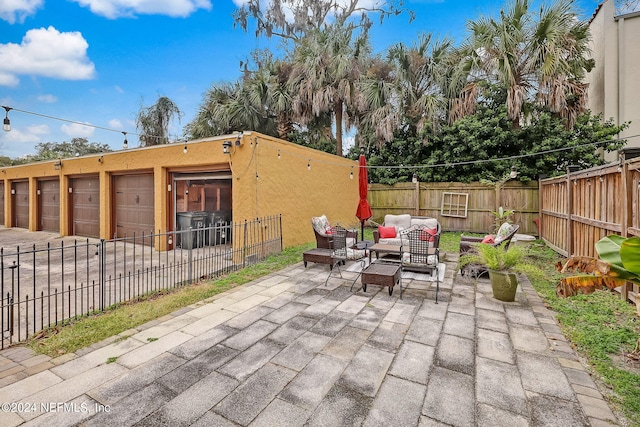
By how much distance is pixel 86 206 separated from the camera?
11.3m

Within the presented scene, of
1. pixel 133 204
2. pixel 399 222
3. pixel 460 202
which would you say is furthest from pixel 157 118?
pixel 460 202

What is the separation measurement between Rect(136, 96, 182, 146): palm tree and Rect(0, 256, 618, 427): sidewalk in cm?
1605

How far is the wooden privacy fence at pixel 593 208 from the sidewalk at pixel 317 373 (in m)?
1.98

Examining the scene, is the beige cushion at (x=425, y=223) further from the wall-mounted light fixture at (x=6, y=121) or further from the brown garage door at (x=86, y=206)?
the brown garage door at (x=86, y=206)

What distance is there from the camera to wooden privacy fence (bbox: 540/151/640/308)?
13.6 feet

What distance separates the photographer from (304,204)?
931 centimetres

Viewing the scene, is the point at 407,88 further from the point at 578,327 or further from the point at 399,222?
the point at 578,327

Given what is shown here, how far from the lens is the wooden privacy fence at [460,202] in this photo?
1102 cm

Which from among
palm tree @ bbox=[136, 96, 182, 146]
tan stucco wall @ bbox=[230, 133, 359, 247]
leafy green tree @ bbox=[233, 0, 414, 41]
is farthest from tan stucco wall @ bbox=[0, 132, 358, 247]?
leafy green tree @ bbox=[233, 0, 414, 41]

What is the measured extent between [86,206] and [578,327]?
14.8 meters

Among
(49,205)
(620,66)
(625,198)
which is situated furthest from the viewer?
(49,205)

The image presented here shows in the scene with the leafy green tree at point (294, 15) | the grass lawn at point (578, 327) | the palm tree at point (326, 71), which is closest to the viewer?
the grass lawn at point (578, 327)

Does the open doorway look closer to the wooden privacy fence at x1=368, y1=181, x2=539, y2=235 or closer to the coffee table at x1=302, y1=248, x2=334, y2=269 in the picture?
the coffee table at x1=302, y1=248, x2=334, y2=269

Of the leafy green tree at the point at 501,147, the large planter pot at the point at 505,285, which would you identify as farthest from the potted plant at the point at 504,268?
the leafy green tree at the point at 501,147
